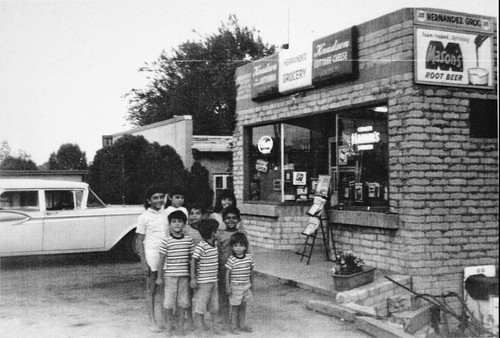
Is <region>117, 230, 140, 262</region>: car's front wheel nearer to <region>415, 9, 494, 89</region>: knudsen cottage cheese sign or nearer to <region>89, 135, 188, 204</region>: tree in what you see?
<region>415, 9, 494, 89</region>: knudsen cottage cheese sign

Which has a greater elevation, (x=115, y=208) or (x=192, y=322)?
(x=115, y=208)

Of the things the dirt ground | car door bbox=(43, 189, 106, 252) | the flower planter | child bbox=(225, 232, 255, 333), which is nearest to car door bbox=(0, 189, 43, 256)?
car door bbox=(43, 189, 106, 252)

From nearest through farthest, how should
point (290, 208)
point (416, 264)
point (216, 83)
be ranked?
point (416, 264) < point (290, 208) < point (216, 83)

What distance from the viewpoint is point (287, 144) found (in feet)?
36.6

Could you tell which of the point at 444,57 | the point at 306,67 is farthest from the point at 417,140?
the point at 306,67

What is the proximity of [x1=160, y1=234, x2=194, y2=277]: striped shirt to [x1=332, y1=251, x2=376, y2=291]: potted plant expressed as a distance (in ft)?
7.62

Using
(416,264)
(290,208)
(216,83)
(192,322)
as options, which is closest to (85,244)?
(290,208)

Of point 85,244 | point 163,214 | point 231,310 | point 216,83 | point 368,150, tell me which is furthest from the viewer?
point 216,83

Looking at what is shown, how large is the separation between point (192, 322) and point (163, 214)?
1213 millimetres

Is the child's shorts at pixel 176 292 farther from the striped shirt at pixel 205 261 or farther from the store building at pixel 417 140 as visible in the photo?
the store building at pixel 417 140

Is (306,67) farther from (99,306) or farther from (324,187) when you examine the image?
(99,306)

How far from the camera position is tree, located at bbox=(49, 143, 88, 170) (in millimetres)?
40406

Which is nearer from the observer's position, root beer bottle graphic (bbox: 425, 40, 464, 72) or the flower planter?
the flower planter

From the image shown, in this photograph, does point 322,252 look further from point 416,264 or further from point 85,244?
point 85,244
